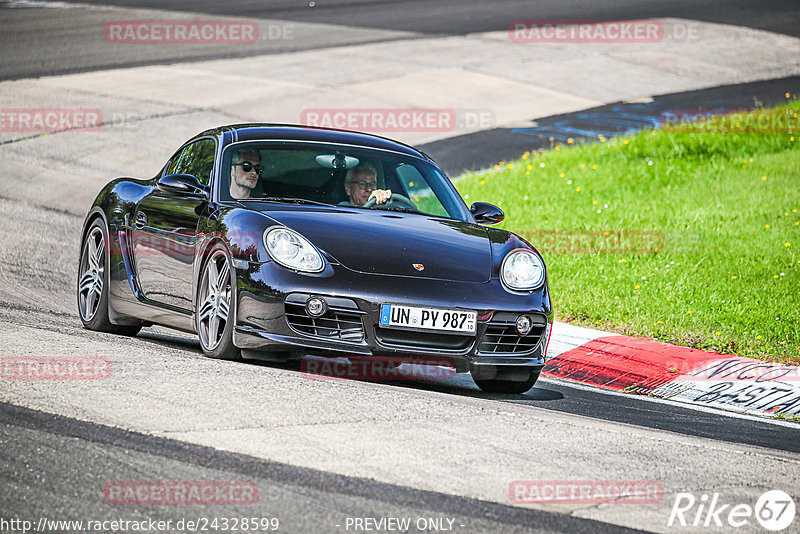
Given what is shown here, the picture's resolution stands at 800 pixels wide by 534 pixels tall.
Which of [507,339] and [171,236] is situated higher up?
[171,236]

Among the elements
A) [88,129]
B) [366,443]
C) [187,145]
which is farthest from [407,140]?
[366,443]

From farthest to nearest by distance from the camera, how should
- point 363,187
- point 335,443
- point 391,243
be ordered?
point 363,187 → point 391,243 → point 335,443

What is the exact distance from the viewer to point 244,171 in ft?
24.3

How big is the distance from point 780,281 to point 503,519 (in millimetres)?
7059

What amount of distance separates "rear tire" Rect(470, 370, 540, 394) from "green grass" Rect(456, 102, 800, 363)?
216 centimetres

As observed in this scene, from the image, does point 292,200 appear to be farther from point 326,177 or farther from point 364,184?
point 364,184

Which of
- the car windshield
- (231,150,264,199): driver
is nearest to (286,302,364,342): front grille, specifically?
the car windshield

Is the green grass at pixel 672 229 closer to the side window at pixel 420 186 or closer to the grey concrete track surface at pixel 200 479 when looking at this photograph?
the side window at pixel 420 186

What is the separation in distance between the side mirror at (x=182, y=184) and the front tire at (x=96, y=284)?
1.23 meters

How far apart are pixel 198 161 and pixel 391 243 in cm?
186

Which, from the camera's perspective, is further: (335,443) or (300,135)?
(300,135)

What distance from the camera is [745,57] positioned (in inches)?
1052

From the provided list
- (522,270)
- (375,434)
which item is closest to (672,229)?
(522,270)

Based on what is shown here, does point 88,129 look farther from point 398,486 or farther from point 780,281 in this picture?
point 398,486
